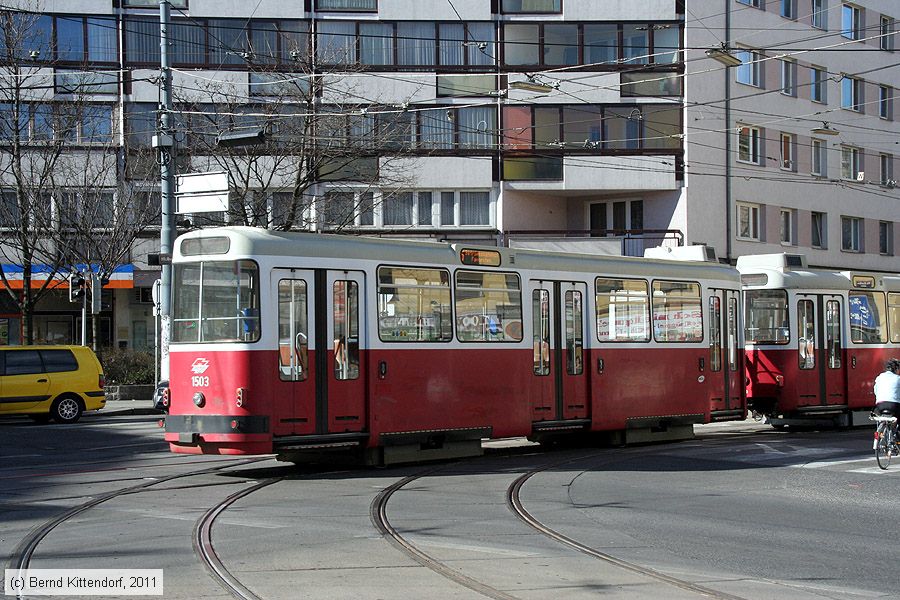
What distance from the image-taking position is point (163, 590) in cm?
799

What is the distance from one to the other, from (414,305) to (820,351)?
36.1 feet

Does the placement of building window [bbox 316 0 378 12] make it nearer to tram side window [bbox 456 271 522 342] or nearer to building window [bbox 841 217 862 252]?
building window [bbox 841 217 862 252]

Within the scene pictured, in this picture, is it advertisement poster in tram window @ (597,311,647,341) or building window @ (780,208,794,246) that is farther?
building window @ (780,208,794,246)

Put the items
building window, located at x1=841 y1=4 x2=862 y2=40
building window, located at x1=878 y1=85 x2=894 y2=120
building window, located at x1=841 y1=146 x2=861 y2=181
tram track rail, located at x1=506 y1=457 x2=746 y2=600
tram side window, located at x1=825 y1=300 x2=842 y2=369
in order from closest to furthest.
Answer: tram track rail, located at x1=506 y1=457 x2=746 y2=600, tram side window, located at x1=825 y1=300 x2=842 y2=369, building window, located at x1=841 y1=4 x2=862 y2=40, building window, located at x1=841 y1=146 x2=861 y2=181, building window, located at x1=878 y1=85 x2=894 y2=120

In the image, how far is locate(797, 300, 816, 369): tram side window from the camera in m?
23.7

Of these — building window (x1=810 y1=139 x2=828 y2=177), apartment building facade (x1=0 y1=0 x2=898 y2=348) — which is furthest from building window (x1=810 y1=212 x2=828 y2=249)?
apartment building facade (x1=0 y1=0 x2=898 y2=348)

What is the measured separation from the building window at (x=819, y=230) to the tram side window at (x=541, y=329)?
Answer: 31272 mm

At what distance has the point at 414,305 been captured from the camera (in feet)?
53.3

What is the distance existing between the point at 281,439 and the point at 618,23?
2957 cm

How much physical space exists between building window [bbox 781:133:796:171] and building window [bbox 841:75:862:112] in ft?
13.3

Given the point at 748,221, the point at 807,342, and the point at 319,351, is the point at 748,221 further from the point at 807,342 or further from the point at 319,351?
the point at 319,351

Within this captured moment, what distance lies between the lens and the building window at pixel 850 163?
47688mm

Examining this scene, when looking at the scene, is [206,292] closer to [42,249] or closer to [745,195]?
[42,249]

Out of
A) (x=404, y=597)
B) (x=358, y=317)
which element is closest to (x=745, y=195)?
(x=358, y=317)
